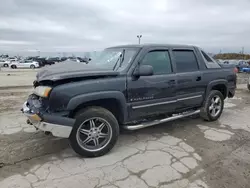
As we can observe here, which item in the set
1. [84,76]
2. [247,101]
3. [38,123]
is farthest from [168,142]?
[247,101]

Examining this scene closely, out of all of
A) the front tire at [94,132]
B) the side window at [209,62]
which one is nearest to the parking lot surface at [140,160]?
the front tire at [94,132]

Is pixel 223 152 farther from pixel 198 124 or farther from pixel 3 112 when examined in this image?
pixel 3 112

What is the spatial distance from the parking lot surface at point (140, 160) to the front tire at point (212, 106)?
0.36 metres

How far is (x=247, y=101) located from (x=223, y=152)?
526cm

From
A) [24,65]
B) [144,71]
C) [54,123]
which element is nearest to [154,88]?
[144,71]

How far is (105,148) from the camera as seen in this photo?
11.5 ft

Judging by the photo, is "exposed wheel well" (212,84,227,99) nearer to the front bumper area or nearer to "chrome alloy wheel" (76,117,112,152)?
"chrome alloy wheel" (76,117,112,152)

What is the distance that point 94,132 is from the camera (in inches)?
135

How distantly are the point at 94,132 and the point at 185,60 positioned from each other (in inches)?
98.3

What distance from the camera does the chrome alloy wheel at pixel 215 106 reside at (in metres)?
5.23

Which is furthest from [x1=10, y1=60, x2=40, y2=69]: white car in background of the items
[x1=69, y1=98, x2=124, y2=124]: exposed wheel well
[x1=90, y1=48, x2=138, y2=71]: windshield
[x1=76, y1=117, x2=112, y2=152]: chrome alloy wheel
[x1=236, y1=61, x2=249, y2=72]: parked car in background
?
[x1=76, y1=117, x2=112, y2=152]: chrome alloy wheel

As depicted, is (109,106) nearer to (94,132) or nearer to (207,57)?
(94,132)

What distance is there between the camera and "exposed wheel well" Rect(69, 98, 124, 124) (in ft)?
11.0

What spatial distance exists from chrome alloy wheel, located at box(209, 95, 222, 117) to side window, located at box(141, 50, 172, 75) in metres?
1.74
